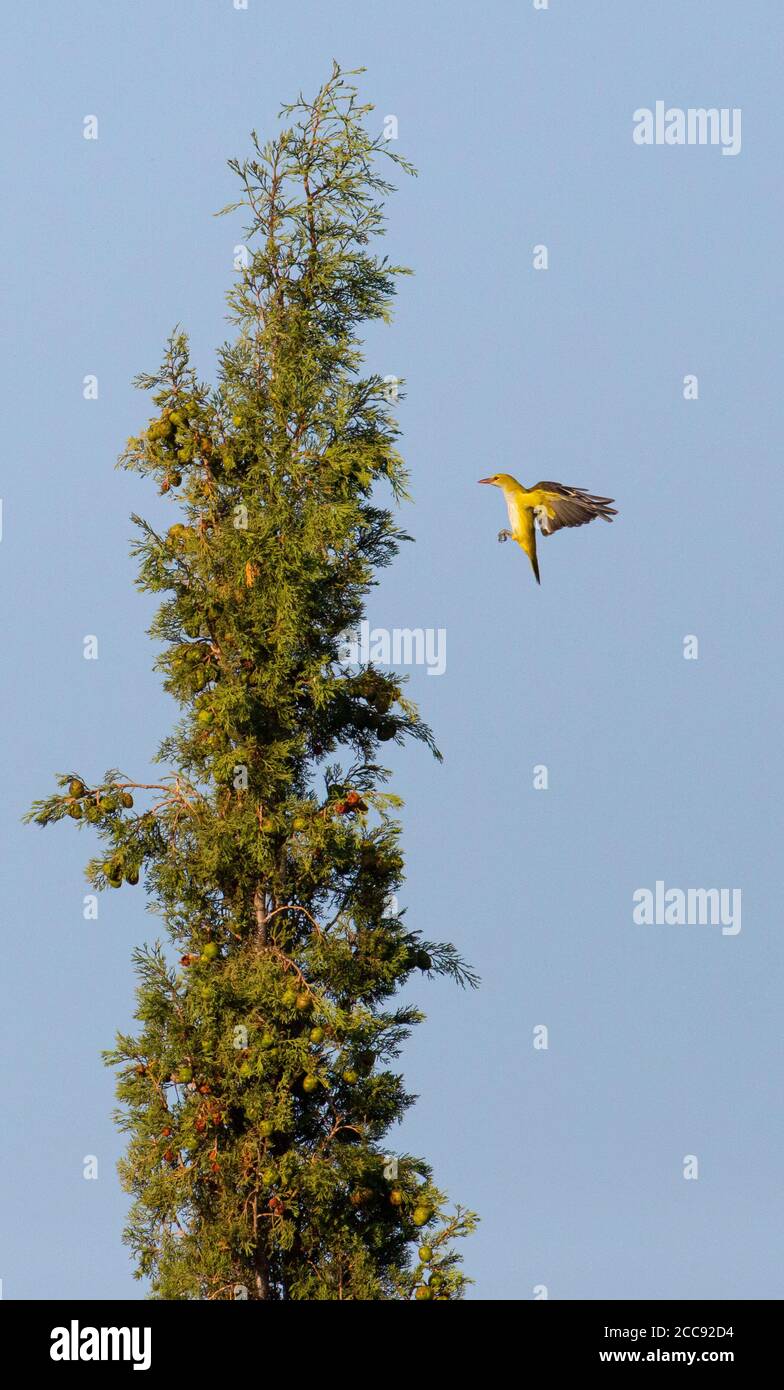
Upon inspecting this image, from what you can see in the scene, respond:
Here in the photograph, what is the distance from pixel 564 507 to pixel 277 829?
3373 mm

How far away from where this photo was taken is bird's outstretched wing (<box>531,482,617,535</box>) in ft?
59.0

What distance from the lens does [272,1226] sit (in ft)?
56.2

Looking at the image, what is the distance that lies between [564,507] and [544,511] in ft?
0.53

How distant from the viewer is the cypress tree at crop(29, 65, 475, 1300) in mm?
17125

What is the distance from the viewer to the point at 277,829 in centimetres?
1730

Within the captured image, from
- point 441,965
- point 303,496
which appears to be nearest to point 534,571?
point 303,496

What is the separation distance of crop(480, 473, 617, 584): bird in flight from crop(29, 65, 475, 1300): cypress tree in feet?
3.20

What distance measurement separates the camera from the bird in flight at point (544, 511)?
17984mm

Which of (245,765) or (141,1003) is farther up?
(245,765)

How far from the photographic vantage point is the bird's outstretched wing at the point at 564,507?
18.0 meters

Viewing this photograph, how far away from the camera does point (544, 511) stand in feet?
59.4

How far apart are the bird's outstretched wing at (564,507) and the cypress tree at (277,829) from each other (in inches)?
45.8
